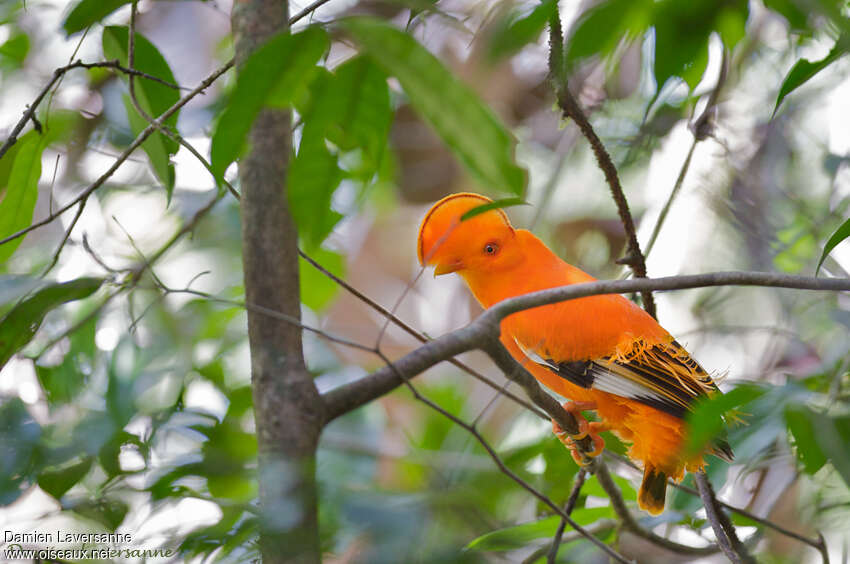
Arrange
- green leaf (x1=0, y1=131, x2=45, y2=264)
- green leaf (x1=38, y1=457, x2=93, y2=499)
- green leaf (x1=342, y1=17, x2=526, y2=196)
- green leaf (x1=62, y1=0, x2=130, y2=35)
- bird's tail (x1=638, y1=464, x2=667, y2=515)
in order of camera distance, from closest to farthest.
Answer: green leaf (x1=342, y1=17, x2=526, y2=196) < green leaf (x1=62, y1=0, x2=130, y2=35) < green leaf (x1=38, y1=457, x2=93, y2=499) < green leaf (x1=0, y1=131, x2=45, y2=264) < bird's tail (x1=638, y1=464, x2=667, y2=515)

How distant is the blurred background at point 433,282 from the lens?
87cm

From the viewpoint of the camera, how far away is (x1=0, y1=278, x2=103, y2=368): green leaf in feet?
3.51

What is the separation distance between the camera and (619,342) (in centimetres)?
146

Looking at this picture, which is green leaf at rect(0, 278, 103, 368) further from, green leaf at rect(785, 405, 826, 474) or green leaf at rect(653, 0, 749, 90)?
green leaf at rect(785, 405, 826, 474)

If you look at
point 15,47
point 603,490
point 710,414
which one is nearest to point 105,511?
point 710,414

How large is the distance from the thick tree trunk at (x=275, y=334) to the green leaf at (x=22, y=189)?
463 millimetres

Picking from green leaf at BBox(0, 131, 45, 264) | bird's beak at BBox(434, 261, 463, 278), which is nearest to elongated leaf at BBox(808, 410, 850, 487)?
bird's beak at BBox(434, 261, 463, 278)

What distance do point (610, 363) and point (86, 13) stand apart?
1.01 metres

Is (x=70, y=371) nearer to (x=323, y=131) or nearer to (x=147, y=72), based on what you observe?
(x=147, y=72)

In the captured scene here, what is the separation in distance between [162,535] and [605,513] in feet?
3.30

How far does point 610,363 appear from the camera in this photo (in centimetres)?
145

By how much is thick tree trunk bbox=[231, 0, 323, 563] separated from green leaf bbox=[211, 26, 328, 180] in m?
0.28

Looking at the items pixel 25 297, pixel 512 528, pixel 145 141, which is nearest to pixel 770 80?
pixel 512 528

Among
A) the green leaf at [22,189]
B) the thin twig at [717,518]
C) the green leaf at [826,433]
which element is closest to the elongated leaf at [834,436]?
the green leaf at [826,433]
